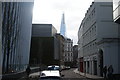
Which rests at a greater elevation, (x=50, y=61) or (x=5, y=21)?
(x=5, y=21)

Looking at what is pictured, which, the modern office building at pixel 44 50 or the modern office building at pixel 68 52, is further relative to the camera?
the modern office building at pixel 68 52

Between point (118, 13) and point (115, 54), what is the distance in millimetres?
11364

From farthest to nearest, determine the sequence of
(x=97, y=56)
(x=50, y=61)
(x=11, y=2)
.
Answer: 1. (x=50, y=61)
2. (x=97, y=56)
3. (x=11, y=2)

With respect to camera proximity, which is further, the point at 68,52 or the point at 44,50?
the point at 68,52

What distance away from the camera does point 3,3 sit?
93.7 feet

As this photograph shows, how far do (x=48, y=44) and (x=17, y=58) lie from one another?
165 ft

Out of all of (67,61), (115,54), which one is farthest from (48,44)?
(115,54)

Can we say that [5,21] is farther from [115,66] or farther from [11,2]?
[115,66]

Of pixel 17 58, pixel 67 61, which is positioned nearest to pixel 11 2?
pixel 17 58

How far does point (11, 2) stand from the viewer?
32.8 m

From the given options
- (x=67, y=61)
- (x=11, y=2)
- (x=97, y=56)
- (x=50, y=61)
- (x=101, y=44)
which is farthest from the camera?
(x=67, y=61)

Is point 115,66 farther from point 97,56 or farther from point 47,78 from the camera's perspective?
point 47,78

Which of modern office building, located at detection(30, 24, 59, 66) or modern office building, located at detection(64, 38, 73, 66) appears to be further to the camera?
modern office building, located at detection(64, 38, 73, 66)

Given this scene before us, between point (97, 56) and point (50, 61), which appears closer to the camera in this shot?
point (97, 56)
